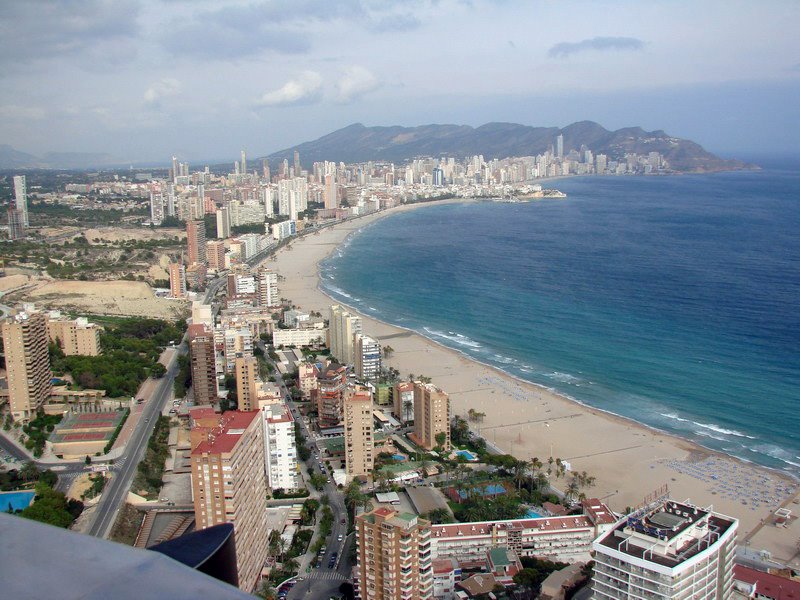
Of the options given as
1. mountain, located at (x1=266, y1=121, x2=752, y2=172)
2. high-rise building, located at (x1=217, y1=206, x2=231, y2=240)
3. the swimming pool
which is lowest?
the swimming pool

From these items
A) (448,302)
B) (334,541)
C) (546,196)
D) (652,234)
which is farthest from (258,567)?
(546,196)

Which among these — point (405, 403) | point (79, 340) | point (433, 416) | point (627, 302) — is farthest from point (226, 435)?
point (627, 302)

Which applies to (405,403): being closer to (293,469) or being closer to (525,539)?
(293,469)

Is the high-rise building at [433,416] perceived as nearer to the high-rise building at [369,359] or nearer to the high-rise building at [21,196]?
the high-rise building at [369,359]

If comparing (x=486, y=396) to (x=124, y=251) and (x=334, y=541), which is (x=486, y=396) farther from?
(x=124, y=251)

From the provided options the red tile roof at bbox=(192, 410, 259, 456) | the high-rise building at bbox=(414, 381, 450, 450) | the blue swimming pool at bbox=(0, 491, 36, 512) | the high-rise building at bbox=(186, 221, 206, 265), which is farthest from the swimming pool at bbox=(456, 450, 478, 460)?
the high-rise building at bbox=(186, 221, 206, 265)

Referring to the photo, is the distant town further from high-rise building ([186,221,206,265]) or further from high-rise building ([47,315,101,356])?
high-rise building ([186,221,206,265])
